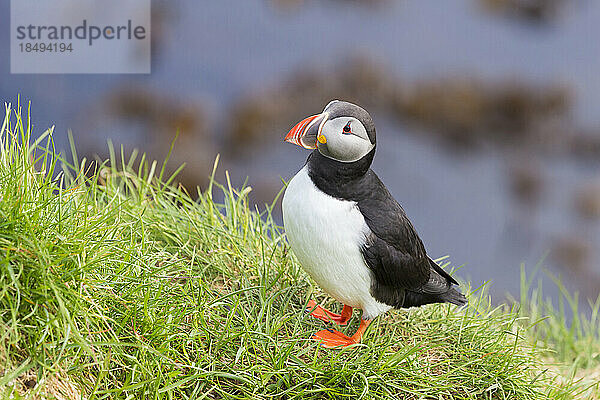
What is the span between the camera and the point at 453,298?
93.9 inches

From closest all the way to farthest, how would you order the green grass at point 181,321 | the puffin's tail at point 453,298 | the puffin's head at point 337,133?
the green grass at point 181,321, the puffin's head at point 337,133, the puffin's tail at point 453,298

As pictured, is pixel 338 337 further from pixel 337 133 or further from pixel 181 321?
pixel 337 133

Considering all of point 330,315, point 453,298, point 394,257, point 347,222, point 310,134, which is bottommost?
point 330,315

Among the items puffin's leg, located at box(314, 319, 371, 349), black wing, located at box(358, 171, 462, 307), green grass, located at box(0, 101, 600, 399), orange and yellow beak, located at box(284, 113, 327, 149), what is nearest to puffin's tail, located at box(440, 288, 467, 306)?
black wing, located at box(358, 171, 462, 307)

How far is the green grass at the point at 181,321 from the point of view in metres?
1.72

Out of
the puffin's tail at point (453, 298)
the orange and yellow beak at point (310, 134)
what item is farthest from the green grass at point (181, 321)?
the orange and yellow beak at point (310, 134)

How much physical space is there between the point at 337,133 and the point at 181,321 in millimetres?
785

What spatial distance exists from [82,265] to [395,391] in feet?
3.55

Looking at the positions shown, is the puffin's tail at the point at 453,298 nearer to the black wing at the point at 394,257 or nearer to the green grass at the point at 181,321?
the black wing at the point at 394,257

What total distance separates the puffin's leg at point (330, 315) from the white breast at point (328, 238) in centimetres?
19

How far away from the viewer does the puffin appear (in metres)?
2.01

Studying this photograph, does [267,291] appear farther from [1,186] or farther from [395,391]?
[1,186]

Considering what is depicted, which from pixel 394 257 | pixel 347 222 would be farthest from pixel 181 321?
pixel 394 257

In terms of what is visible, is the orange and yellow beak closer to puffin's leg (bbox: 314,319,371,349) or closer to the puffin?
the puffin
